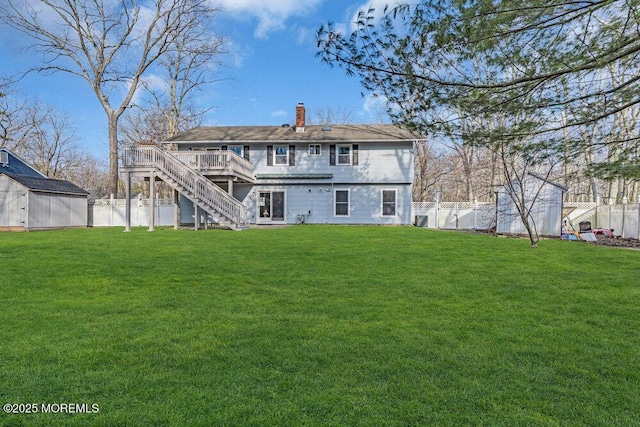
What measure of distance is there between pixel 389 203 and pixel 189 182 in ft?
34.3

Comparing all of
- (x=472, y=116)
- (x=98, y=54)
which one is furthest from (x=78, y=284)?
(x=98, y=54)

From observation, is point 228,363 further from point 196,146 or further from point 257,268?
point 196,146

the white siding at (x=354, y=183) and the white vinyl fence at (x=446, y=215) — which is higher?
the white siding at (x=354, y=183)

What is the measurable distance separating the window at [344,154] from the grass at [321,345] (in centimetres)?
1425

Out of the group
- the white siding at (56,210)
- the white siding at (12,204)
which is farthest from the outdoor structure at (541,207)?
the white siding at (12,204)

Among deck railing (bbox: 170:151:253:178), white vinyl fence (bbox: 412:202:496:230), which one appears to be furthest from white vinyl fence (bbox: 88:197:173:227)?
white vinyl fence (bbox: 412:202:496:230)

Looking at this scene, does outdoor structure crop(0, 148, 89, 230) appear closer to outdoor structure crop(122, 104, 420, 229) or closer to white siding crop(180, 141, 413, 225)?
outdoor structure crop(122, 104, 420, 229)

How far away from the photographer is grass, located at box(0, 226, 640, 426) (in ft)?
7.32

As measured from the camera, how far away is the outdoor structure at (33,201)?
1659cm

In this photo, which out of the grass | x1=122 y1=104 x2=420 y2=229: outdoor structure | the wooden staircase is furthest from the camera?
x1=122 y1=104 x2=420 y2=229: outdoor structure

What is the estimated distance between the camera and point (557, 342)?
10.8 ft

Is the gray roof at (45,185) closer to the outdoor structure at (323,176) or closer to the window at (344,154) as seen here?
the outdoor structure at (323,176)

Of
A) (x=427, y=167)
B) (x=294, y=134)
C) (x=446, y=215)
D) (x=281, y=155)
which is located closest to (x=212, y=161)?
(x=281, y=155)

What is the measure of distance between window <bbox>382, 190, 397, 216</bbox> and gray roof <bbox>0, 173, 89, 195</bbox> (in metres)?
16.6
